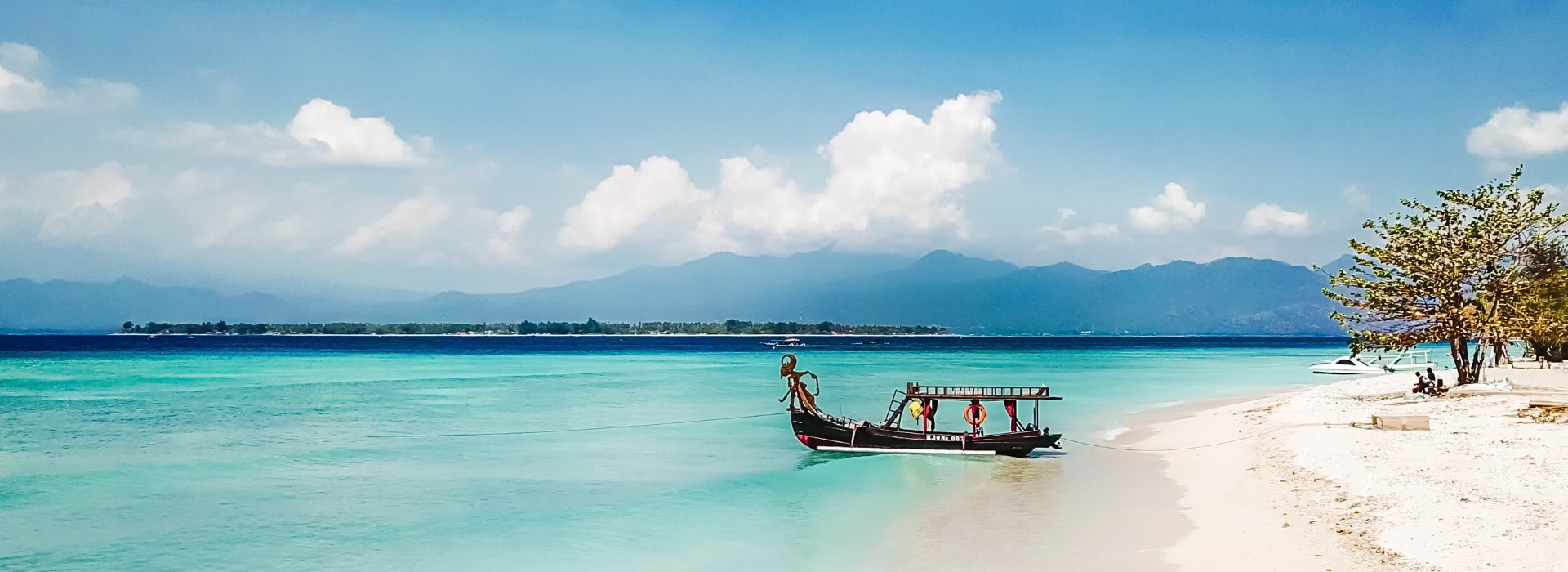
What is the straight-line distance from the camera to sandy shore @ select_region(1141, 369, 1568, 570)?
37.2 ft

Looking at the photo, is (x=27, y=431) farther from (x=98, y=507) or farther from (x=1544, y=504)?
(x=1544, y=504)

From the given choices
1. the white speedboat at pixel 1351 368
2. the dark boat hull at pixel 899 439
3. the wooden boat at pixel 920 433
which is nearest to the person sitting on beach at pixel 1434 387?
the wooden boat at pixel 920 433

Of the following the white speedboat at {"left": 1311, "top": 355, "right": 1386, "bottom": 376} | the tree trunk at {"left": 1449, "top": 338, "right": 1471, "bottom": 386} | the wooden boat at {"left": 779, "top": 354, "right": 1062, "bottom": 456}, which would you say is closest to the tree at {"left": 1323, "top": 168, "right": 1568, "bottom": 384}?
the tree trunk at {"left": 1449, "top": 338, "right": 1471, "bottom": 386}

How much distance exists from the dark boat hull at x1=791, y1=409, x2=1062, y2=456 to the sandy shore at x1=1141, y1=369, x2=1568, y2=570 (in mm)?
3149

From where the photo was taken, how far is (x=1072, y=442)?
2611 centimetres

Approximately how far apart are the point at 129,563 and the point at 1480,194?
110 ft

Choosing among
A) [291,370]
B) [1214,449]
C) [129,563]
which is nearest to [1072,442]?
[1214,449]

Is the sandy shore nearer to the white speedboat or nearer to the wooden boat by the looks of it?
the wooden boat

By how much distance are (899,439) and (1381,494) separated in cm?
1083

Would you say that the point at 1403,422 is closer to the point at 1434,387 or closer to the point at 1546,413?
the point at 1546,413

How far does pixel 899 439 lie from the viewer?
23531mm

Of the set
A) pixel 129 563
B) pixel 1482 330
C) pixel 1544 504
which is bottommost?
pixel 129 563

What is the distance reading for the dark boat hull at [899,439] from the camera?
22.8m

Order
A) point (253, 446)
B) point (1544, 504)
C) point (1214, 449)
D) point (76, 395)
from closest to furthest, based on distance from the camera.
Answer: point (1544, 504)
point (1214, 449)
point (253, 446)
point (76, 395)
